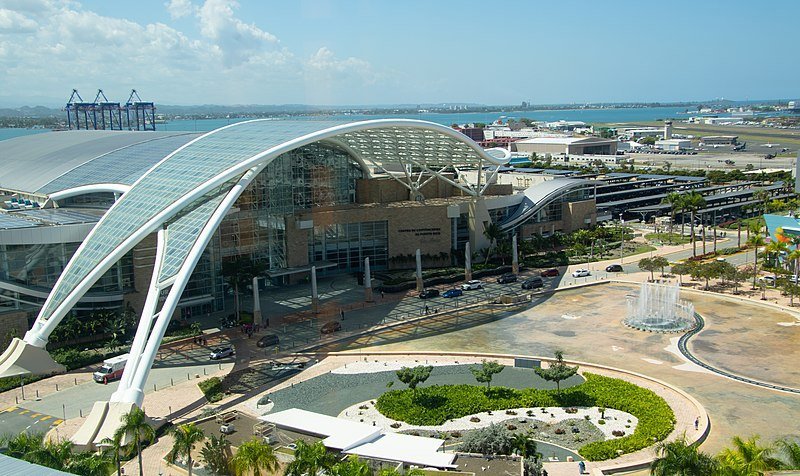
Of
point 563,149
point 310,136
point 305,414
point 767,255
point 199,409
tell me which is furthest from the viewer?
point 563,149

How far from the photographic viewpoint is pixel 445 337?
45656 millimetres

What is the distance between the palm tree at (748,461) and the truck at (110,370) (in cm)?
2938

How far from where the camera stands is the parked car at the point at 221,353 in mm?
42031

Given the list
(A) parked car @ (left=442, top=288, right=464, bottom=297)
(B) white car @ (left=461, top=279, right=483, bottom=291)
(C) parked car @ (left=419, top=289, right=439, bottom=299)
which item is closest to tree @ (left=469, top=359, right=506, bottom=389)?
(C) parked car @ (left=419, top=289, right=439, bottom=299)

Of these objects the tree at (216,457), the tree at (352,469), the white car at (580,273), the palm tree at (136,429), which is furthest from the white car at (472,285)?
the tree at (352,469)

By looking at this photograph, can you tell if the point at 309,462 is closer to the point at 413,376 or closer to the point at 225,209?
the point at 413,376

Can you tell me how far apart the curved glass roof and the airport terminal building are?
4.6 inches

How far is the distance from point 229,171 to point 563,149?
399 feet

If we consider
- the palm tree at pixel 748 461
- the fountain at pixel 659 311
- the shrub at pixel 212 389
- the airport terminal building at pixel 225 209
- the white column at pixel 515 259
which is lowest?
the shrub at pixel 212 389

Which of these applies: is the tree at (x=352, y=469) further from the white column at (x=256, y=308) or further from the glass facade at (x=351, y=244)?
the glass facade at (x=351, y=244)

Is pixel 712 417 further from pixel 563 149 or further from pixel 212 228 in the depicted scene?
pixel 563 149

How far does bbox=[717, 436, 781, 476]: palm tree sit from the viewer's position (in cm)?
2091

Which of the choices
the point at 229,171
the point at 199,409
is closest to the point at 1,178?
the point at 229,171

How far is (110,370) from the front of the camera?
129 feet
